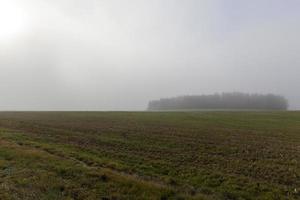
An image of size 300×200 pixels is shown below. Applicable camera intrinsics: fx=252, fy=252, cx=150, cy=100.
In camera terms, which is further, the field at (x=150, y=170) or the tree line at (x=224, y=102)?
the tree line at (x=224, y=102)

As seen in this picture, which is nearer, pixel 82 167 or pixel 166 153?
pixel 82 167

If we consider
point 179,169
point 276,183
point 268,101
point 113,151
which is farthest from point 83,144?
point 268,101

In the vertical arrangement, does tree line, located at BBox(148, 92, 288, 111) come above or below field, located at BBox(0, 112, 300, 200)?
above

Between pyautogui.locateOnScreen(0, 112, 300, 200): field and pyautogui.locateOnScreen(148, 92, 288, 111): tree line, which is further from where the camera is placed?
pyautogui.locateOnScreen(148, 92, 288, 111): tree line

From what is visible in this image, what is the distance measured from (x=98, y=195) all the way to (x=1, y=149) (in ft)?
32.6

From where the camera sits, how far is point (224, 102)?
171500 mm

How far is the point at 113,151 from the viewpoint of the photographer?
58.9 feet

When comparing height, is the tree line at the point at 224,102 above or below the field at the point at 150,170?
above

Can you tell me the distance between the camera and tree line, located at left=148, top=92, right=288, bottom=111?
153 m

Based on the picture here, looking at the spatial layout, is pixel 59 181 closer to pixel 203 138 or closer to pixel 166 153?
pixel 166 153

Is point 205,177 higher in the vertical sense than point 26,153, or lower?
lower

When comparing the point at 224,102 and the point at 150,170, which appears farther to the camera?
the point at 224,102

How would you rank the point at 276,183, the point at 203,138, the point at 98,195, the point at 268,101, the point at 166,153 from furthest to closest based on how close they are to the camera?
1. the point at 268,101
2. the point at 203,138
3. the point at 166,153
4. the point at 276,183
5. the point at 98,195

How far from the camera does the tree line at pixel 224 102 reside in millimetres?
153375
